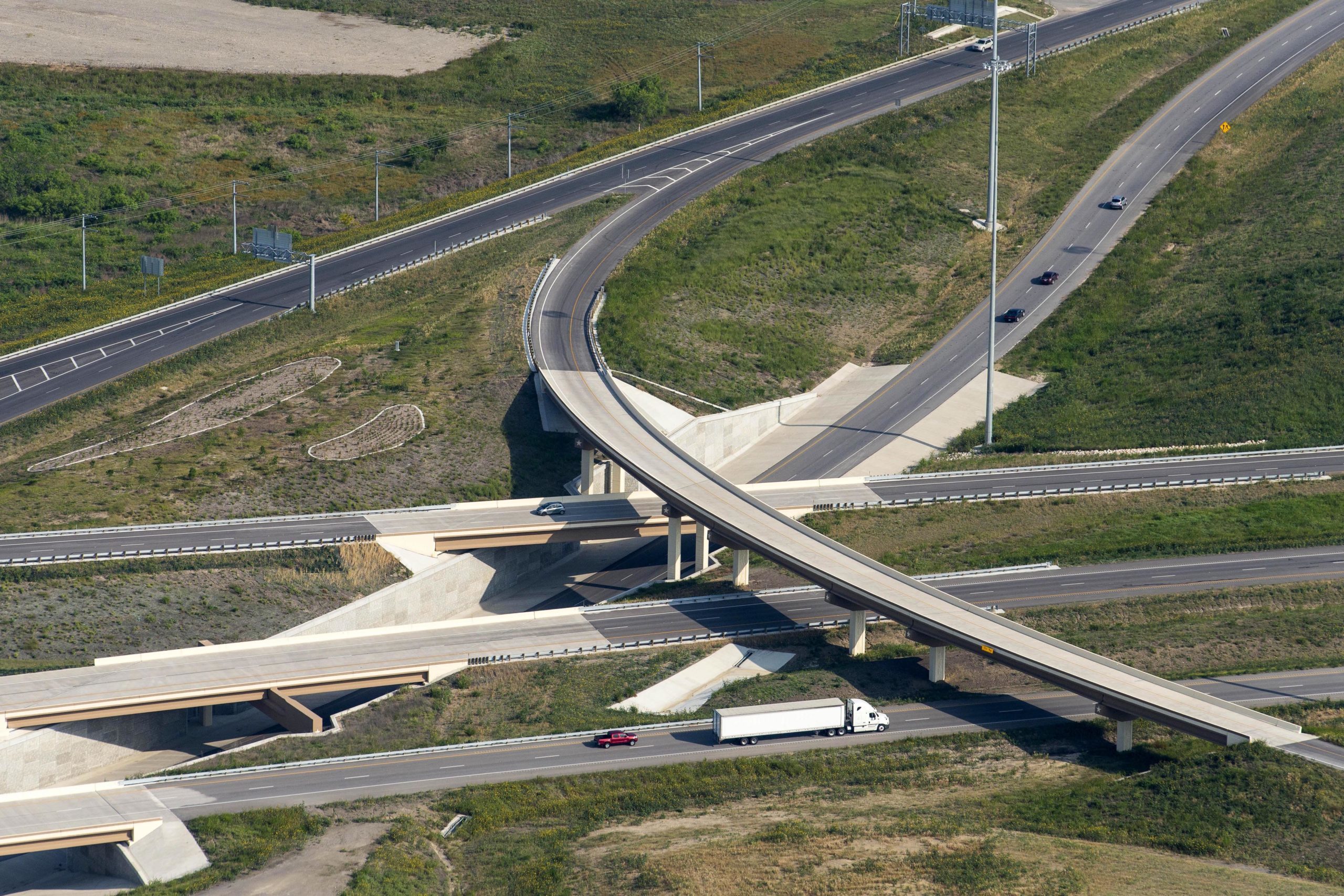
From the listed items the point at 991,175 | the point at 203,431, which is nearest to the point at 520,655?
the point at 203,431

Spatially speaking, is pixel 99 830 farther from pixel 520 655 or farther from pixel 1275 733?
Result: pixel 1275 733

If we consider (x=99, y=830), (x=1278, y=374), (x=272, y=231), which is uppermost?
(x=272, y=231)

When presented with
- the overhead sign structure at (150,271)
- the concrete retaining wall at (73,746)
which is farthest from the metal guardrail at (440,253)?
the concrete retaining wall at (73,746)

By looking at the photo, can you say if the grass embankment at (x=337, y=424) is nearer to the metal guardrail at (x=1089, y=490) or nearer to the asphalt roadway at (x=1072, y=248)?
the asphalt roadway at (x=1072, y=248)

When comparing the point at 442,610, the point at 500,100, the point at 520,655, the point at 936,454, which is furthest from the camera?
the point at 500,100

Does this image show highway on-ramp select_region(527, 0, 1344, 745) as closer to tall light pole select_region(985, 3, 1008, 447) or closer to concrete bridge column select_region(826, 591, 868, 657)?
concrete bridge column select_region(826, 591, 868, 657)

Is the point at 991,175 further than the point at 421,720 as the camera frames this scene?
Yes

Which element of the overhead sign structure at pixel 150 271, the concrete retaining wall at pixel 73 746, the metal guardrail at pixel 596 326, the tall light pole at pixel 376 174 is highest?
the tall light pole at pixel 376 174

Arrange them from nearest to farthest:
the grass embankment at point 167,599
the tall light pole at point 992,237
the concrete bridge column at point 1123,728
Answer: the concrete bridge column at point 1123,728 < the grass embankment at point 167,599 < the tall light pole at point 992,237
